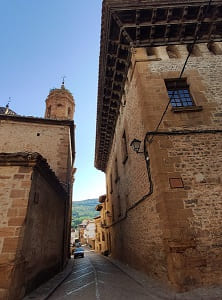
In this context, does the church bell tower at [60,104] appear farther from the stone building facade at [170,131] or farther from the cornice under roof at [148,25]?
the cornice under roof at [148,25]

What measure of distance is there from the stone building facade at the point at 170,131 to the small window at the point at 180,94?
4cm

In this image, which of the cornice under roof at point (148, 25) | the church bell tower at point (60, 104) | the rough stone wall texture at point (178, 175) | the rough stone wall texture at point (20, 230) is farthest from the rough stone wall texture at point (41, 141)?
the church bell tower at point (60, 104)

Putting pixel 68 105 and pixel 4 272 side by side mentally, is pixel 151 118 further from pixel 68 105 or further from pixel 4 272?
pixel 68 105

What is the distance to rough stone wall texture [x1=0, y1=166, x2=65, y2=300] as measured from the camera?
14.0 feet

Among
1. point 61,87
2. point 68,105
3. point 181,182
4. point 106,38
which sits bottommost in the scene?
point 181,182

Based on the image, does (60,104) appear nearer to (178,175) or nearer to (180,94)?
(180,94)

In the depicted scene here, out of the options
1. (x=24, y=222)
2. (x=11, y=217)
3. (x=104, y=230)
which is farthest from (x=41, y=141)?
(x=104, y=230)

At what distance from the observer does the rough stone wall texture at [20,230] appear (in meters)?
4.27

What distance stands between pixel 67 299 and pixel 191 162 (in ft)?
17.5

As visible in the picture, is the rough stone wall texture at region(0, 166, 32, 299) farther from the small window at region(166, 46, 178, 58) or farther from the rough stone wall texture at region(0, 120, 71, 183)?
the small window at region(166, 46, 178, 58)

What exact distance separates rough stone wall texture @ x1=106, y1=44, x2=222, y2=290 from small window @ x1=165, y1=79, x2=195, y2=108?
0.86ft

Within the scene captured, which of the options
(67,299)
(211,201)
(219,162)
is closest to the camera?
(67,299)

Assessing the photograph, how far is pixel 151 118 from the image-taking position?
6715 mm

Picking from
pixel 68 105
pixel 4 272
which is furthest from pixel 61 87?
pixel 4 272
